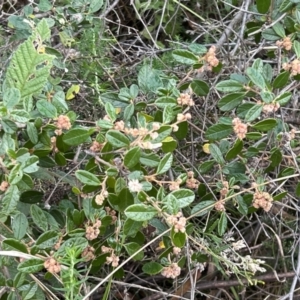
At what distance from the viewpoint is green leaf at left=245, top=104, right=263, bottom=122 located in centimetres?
84

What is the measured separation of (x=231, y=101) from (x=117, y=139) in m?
0.26

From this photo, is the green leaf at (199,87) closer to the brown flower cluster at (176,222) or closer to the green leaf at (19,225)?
the brown flower cluster at (176,222)

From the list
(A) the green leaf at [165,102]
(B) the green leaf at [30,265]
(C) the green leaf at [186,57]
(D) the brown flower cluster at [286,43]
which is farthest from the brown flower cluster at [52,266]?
(D) the brown flower cluster at [286,43]

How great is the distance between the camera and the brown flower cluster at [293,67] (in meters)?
0.87

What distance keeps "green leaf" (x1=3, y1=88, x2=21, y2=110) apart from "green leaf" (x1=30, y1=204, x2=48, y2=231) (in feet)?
0.65

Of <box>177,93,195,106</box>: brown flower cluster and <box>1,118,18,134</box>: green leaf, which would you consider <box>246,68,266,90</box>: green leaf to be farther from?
<box>1,118,18,134</box>: green leaf

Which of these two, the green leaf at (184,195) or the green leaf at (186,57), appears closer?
the green leaf at (184,195)

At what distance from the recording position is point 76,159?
906mm

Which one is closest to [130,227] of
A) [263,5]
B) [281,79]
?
[281,79]

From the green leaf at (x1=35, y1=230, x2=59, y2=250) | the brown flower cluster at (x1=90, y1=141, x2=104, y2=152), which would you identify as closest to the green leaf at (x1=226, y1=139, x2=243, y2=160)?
the brown flower cluster at (x1=90, y1=141, x2=104, y2=152)

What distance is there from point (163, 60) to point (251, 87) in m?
0.35

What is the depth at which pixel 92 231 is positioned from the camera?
32.9 inches

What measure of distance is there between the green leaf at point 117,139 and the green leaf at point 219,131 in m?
0.20

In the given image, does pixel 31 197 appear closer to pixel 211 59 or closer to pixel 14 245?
pixel 14 245
